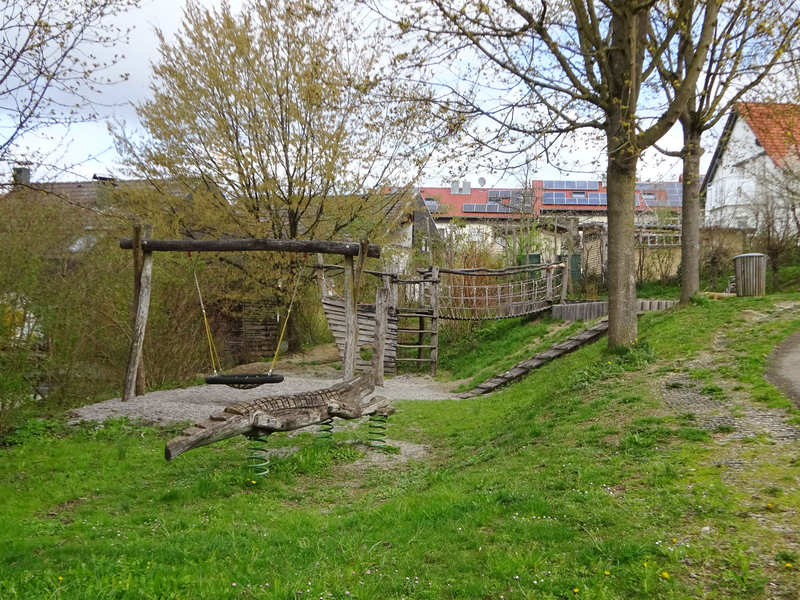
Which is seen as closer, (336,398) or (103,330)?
(336,398)

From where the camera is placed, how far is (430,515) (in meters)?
5.21

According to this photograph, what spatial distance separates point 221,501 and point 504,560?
129 inches

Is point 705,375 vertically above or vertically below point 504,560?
above

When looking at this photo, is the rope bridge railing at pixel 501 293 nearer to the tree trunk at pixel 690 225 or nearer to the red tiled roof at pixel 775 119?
the tree trunk at pixel 690 225

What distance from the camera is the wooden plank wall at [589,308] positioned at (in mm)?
→ 14938

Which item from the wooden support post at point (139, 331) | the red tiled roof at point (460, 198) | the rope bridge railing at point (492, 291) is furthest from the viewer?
the red tiled roof at point (460, 198)

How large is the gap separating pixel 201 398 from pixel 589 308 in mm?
9596

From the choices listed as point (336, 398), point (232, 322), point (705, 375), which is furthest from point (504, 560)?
point (232, 322)

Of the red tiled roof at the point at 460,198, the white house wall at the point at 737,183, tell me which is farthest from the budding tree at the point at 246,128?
the red tiled roof at the point at 460,198

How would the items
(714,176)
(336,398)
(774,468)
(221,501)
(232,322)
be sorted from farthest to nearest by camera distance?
1. (714,176)
2. (232,322)
3. (336,398)
4. (221,501)
5. (774,468)

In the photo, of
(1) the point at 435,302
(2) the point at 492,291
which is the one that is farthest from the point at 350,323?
(2) the point at 492,291

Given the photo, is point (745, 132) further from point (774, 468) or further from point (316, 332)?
point (774, 468)

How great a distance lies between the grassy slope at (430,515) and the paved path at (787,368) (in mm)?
171

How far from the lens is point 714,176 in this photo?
32.0m
